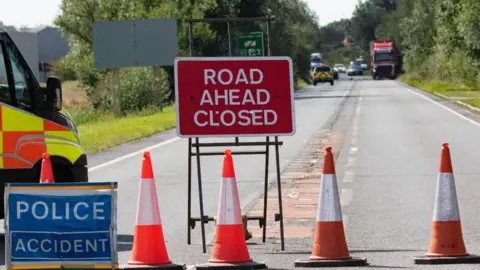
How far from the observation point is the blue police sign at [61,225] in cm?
848

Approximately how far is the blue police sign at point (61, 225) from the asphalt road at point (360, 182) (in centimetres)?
158

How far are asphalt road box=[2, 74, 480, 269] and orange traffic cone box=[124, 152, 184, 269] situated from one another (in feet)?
1.86

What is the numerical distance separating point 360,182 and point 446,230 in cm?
728

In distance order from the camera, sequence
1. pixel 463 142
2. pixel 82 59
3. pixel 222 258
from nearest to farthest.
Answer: pixel 222 258, pixel 463 142, pixel 82 59

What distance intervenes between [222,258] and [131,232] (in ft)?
8.76

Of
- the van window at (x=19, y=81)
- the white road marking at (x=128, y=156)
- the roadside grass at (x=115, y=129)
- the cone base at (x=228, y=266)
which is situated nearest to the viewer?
the cone base at (x=228, y=266)

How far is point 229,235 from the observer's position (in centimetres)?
962

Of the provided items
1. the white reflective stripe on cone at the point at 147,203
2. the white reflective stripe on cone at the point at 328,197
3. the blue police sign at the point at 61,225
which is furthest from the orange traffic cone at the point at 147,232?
the white reflective stripe on cone at the point at 328,197

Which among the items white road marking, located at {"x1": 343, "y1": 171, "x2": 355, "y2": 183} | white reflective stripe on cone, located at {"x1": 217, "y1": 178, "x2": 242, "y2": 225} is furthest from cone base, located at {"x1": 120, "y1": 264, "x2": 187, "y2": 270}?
white road marking, located at {"x1": 343, "y1": 171, "x2": 355, "y2": 183}

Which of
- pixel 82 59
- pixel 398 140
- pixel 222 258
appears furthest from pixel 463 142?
pixel 82 59

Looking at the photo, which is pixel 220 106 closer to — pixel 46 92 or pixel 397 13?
pixel 46 92

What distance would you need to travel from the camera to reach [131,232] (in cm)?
1209

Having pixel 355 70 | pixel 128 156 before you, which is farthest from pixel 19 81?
pixel 355 70

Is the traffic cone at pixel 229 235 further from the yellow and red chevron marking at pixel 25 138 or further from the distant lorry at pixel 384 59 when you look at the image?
the distant lorry at pixel 384 59
